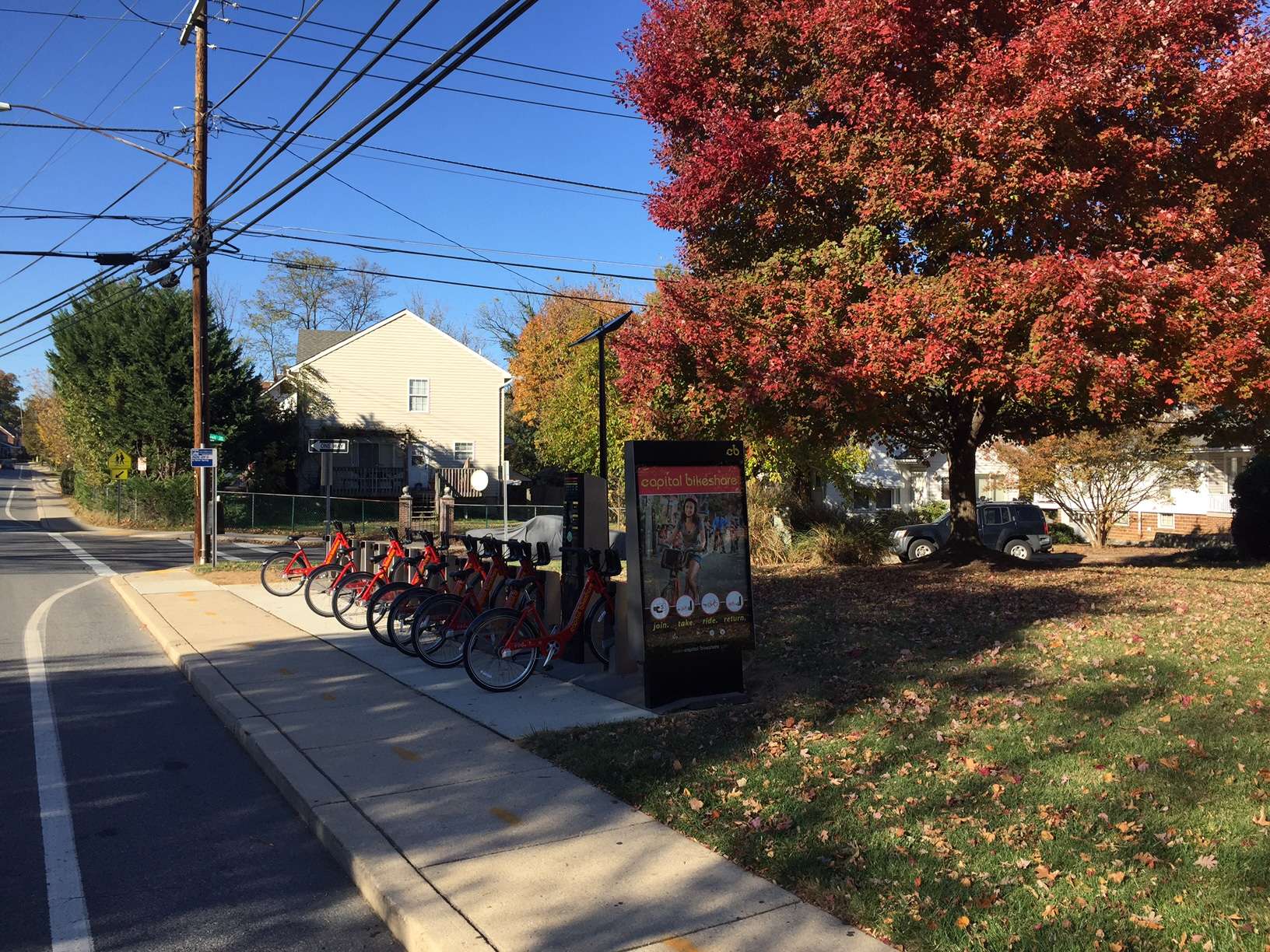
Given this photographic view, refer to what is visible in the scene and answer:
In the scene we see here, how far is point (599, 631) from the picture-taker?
9.50m

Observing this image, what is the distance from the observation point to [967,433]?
15984 mm

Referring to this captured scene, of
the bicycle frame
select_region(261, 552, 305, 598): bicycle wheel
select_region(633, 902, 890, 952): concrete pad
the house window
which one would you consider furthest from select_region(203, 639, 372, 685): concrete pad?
the house window

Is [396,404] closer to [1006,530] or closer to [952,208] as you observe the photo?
[1006,530]

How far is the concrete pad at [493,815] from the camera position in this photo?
5.18 metres

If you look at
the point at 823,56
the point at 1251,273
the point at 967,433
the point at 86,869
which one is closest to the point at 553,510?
the point at 967,433

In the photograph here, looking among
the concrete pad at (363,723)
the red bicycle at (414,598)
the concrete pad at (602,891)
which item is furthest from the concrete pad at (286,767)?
the red bicycle at (414,598)

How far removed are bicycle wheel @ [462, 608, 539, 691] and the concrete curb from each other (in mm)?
1732

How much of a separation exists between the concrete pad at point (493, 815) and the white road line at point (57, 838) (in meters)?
1.44

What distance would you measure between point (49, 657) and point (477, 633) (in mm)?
5559

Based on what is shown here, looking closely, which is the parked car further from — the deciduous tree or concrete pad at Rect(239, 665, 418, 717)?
concrete pad at Rect(239, 665, 418, 717)

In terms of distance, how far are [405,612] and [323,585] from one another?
334 centimetres

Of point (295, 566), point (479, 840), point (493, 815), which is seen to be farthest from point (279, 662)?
point (479, 840)

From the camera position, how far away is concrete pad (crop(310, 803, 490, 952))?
417 cm

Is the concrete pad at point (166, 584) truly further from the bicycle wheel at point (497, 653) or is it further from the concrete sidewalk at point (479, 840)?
the bicycle wheel at point (497, 653)
